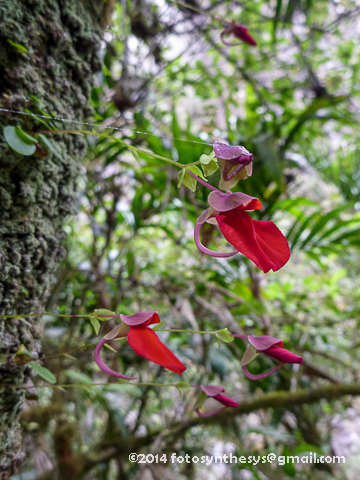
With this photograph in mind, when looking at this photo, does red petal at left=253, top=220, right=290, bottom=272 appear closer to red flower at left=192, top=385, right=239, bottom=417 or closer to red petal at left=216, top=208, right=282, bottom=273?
red petal at left=216, top=208, right=282, bottom=273

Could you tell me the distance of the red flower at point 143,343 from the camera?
0.87 ft

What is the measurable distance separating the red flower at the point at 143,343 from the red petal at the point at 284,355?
9cm

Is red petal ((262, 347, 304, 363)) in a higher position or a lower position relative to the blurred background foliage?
higher

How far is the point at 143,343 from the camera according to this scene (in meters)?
0.27

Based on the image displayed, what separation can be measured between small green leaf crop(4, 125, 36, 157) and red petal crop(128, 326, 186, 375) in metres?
0.23

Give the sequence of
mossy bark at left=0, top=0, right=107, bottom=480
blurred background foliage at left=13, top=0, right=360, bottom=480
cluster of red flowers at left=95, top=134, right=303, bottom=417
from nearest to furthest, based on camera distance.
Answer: cluster of red flowers at left=95, top=134, right=303, bottom=417 → mossy bark at left=0, top=0, right=107, bottom=480 → blurred background foliage at left=13, top=0, right=360, bottom=480

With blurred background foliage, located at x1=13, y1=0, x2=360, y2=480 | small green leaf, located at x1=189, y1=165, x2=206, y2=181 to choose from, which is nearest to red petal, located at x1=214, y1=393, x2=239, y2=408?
small green leaf, located at x1=189, y1=165, x2=206, y2=181

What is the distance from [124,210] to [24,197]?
871 mm

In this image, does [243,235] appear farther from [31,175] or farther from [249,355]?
[31,175]

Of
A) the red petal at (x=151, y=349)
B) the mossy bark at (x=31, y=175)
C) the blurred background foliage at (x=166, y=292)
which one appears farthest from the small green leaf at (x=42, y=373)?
the blurred background foliage at (x=166, y=292)

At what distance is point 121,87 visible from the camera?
1.18 m

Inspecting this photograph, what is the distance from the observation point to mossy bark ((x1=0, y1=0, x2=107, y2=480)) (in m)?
0.35

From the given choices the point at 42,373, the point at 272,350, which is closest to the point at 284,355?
the point at 272,350

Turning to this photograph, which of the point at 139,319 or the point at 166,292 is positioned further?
the point at 166,292
